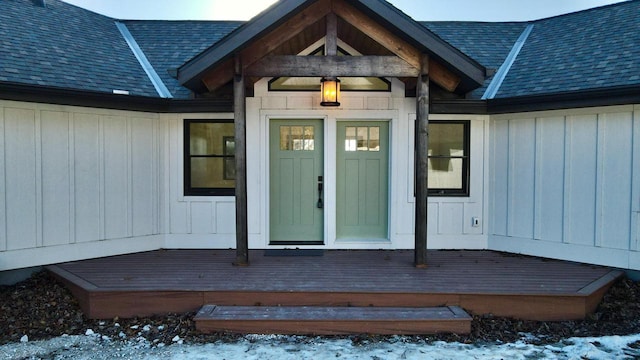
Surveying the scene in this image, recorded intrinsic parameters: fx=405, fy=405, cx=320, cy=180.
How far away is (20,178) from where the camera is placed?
15.6 ft

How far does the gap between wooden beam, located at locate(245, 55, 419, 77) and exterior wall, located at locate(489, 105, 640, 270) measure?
6.54 ft

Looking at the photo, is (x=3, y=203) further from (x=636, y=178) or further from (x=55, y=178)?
(x=636, y=178)

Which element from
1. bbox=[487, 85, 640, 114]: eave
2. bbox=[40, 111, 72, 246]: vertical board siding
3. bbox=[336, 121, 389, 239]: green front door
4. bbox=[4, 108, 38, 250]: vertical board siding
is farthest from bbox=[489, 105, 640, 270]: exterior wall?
bbox=[4, 108, 38, 250]: vertical board siding

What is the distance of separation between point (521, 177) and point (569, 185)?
1.88 feet

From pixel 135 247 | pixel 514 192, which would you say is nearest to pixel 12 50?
pixel 135 247

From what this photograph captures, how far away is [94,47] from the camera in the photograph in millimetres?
5973

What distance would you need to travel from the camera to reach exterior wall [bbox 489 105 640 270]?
15.6 feet

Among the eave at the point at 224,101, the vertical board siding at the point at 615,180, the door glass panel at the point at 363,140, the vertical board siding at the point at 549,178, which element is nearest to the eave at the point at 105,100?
the eave at the point at 224,101

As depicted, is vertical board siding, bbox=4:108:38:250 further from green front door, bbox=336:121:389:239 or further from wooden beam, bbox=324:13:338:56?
green front door, bbox=336:121:389:239

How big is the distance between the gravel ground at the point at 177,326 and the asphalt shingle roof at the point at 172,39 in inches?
127

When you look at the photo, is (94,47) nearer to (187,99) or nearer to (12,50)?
(12,50)

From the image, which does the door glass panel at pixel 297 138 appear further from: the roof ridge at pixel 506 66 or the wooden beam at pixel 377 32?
the roof ridge at pixel 506 66

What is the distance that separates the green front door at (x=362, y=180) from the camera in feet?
19.0

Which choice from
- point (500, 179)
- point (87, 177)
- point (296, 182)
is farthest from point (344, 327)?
point (87, 177)
